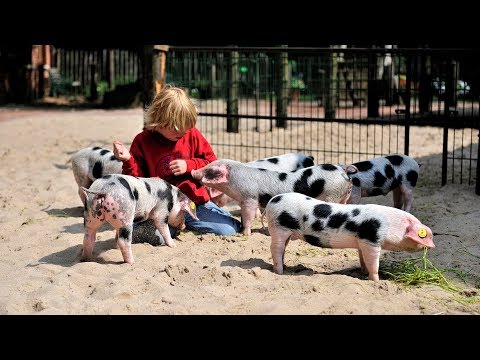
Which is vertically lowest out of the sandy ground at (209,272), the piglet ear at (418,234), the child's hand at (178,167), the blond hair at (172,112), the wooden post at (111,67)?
the sandy ground at (209,272)

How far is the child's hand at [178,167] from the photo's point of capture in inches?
227

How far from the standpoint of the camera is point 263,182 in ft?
19.7

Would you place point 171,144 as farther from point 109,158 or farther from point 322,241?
point 322,241

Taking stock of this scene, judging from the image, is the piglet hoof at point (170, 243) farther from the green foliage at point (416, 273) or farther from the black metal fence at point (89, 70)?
the black metal fence at point (89, 70)

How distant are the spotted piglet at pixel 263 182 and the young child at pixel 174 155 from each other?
152mm

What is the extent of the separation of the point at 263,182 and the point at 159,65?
375 cm

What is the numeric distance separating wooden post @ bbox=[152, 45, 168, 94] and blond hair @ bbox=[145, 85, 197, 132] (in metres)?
3.55

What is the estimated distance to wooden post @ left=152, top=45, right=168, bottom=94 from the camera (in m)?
9.16

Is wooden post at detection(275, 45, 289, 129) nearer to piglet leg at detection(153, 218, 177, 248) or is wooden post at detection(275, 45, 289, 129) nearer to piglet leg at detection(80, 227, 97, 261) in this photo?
piglet leg at detection(153, 218, 177, 248)

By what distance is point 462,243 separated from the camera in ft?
18.8

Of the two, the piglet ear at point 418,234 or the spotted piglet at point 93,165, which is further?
the spotted piglet at point 93,165

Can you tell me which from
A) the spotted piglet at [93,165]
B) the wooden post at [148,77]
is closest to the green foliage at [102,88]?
the wooden post at [148,77]

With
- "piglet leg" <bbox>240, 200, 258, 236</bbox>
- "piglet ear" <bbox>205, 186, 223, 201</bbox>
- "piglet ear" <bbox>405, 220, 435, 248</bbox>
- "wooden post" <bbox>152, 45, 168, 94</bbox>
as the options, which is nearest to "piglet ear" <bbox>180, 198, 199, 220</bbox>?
"piglet leg" <bbox>240, 200, 258, 236</bbox>

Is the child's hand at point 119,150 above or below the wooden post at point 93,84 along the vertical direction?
below
